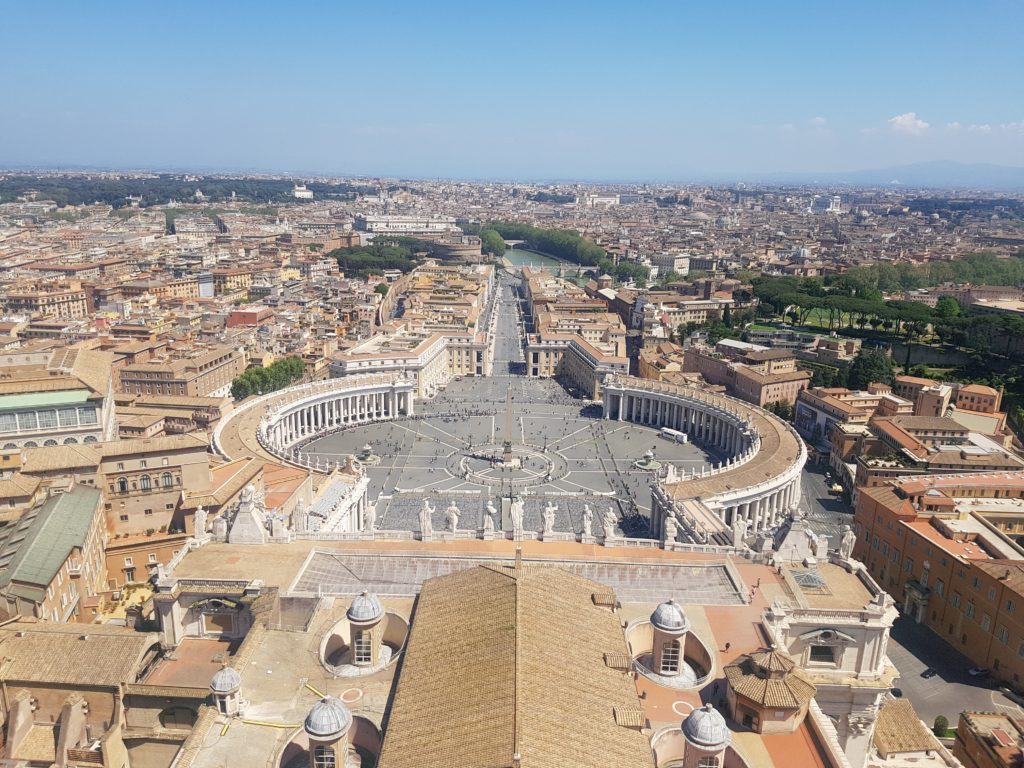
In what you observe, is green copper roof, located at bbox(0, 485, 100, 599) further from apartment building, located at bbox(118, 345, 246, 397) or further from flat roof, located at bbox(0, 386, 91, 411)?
apartment building, located at bbox(118, 345, 246, 397)

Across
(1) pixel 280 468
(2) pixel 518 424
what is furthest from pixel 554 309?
(1) pixel 280 468

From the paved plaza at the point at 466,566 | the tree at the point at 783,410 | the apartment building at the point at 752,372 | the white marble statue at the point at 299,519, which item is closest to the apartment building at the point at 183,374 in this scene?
the white marble statue at the point at 299,519

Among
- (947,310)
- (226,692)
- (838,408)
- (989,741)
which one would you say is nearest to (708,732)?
(226,692)

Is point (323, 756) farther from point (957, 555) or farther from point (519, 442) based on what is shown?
point (519, 442)

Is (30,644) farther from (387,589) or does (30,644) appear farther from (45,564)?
(387,589)

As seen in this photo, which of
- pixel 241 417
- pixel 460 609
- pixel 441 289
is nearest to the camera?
pixel 460 609
